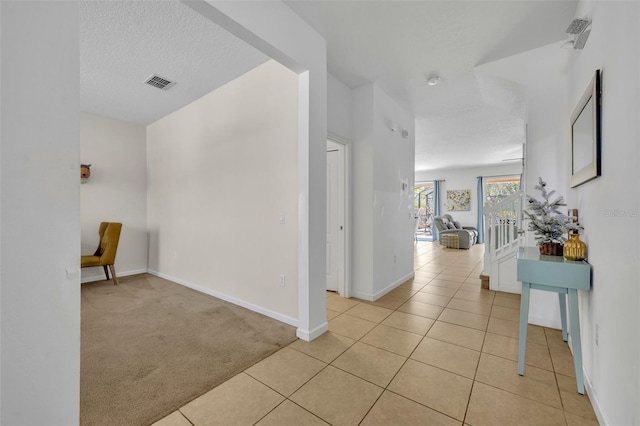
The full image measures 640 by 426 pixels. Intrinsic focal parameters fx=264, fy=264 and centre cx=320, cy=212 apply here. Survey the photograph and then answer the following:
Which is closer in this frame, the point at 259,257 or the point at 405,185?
the point at 259,257

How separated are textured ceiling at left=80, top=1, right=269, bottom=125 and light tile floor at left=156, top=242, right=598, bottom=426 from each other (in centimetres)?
290

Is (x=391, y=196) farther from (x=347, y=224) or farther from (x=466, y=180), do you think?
(x=466, y=180)

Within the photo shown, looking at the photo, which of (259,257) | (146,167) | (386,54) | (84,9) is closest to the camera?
(84,9)

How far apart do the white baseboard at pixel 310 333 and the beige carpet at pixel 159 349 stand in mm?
113

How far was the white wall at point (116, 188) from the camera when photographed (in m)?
4.35

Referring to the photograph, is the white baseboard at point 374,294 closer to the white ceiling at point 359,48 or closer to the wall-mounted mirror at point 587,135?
the wall-mounted mirror at point 587,135

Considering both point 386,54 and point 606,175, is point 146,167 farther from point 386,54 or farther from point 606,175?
point 606,175

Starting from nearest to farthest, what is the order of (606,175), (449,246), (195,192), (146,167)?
(606,175) < (195,192) < (146,167) < (449,246)

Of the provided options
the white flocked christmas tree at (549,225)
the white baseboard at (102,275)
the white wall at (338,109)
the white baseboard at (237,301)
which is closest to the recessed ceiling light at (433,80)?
the white wall at (338,109)

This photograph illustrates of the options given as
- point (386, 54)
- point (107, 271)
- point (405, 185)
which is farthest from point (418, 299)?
point (107, 271)

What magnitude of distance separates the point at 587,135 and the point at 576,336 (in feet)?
4.21

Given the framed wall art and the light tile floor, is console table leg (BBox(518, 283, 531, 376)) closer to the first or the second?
the light tile floor

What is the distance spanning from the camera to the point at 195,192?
388 cm

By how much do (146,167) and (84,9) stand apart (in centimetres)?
326
